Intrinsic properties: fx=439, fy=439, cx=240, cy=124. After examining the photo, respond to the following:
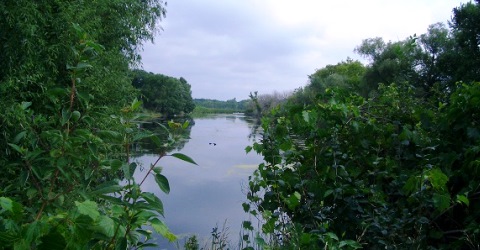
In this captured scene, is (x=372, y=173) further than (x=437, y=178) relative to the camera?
Yes

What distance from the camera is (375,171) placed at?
6.29 feet

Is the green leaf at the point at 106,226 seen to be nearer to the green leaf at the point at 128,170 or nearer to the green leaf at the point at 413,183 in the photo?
the green leaf at the point at 128,170

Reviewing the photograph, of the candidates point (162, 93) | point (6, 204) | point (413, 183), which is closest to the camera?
point (6, 204)

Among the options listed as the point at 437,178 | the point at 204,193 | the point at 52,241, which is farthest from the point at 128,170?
the point at 204,193

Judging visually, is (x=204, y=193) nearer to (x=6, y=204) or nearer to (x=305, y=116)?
(x=305, y=116)

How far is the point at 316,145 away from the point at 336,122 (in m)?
0.14

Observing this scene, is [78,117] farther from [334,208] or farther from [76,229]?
[334,208]

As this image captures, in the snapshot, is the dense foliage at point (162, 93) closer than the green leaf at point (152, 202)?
No

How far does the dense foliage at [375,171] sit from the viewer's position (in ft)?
5.35

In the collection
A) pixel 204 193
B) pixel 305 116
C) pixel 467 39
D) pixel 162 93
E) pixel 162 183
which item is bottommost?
pixel 204 193

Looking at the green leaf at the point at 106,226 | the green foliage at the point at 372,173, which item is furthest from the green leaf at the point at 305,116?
the green leaf at the point at 106,226

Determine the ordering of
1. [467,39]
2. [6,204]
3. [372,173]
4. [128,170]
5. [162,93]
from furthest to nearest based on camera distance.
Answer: [162,93] < [467,39] < [372,173] < [128,170] < [6,204]

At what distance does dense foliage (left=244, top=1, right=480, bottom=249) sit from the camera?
1.63m

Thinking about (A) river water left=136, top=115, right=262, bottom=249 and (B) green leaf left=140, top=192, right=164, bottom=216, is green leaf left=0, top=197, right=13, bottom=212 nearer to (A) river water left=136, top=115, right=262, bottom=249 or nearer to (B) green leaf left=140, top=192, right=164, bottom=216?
(B) green leaf left=140, top=192, right=164, bottom=216
